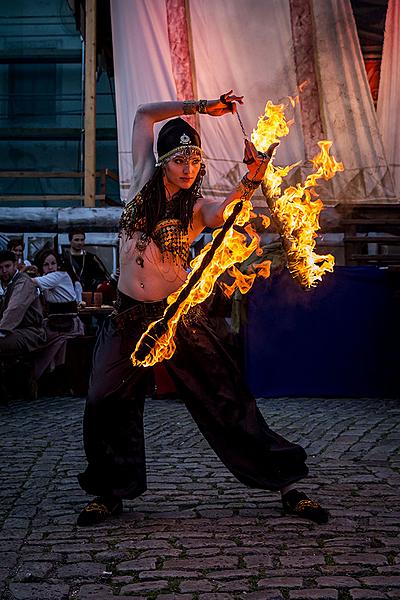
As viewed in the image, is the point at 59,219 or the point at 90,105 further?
the point at 59,219

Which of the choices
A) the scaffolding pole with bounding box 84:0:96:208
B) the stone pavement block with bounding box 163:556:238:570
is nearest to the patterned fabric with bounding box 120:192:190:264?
the stone pavement block with bounding box 163:556:238:570

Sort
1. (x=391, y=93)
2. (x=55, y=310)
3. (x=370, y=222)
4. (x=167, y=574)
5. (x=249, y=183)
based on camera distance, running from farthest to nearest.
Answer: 1. (x=391, y=93)
2. (x=370, y=222)
3. (x=55, y=310)
4. (x=249, y=183)
5. (x=167, y=574)

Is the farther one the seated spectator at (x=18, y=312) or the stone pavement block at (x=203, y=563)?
the seated spectator at (x=18, y=312)

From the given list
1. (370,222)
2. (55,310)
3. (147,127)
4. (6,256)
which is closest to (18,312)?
(6,256)

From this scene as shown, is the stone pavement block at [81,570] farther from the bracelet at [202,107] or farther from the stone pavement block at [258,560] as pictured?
the bracelet at [202,107]

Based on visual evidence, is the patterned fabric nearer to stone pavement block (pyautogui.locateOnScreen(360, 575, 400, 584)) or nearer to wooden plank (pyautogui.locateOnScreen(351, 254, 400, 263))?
stone pavement block (pyautogui.locateOnScreen(360, 575, 400, 584))

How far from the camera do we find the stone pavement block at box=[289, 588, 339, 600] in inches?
106

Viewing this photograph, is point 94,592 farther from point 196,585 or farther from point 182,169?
point 182,169

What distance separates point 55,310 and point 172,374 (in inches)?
227

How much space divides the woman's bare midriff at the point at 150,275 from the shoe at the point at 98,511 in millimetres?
984

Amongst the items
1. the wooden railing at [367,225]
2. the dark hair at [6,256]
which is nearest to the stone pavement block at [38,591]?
the dark hair at [6,256]

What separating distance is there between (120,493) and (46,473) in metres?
1.27

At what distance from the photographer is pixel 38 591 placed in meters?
2.80

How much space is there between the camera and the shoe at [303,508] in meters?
3.65
